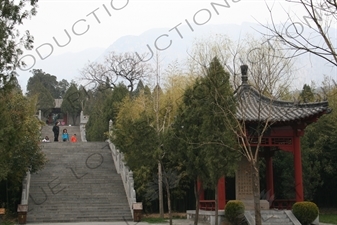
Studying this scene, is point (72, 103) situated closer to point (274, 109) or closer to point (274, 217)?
point (274, 109)

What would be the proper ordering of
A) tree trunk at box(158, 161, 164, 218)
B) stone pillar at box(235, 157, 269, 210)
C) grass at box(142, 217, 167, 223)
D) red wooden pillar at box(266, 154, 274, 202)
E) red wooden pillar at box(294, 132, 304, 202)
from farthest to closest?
tree trunk at box(158, 161, 164, 218)
red wooden pillar at box(266, 154, 274, 202)
grass at box(142, 217, 167, 223)
stone pillar at box(235, 157, 269, 210)
red wooden pillar at box(294, 132, 304, 202)

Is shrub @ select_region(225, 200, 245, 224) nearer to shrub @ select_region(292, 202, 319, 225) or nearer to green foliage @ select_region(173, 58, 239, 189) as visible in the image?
shrub @ select_region(292, 202, 319, 225)

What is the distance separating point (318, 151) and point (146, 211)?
6.96 m

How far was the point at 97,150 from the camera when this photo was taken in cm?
2292

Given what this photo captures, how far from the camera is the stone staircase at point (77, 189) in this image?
1588cm

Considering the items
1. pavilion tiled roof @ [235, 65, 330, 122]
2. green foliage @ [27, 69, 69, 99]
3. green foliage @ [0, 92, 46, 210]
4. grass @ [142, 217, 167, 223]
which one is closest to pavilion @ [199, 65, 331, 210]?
pavilion tiled roof @ [235, 65, 330, 122]

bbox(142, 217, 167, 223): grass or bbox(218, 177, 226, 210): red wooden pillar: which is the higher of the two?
bbox(218, 177, 226, 210): red wooden pillar

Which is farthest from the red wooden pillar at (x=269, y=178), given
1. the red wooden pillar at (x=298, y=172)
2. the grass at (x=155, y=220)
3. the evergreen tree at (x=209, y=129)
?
the evergreen tree at (x=209, y=129)

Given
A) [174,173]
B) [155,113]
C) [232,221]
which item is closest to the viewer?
[232,221]

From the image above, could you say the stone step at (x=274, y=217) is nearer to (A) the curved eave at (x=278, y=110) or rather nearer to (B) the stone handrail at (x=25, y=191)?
(A) the curved eave at (x=278, y=110)

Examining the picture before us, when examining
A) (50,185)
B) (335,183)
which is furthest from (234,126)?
(335,183)

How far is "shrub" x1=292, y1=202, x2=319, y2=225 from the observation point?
1398 cm

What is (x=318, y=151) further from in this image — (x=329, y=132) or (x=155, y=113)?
(x=155, y=113)

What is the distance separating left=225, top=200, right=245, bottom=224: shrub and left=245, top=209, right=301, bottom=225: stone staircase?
20cm
